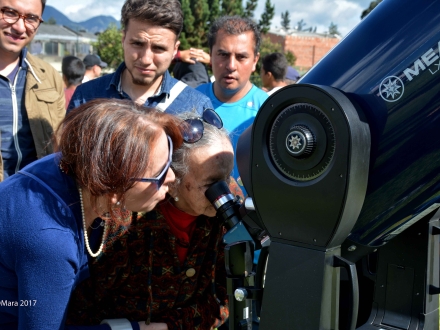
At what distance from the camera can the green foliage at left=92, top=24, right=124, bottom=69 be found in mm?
40956

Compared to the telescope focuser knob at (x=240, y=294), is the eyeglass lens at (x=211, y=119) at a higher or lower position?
higher

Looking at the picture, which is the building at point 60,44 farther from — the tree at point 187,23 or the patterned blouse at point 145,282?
the patterned blouse at point 145,282

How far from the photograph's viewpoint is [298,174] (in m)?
1.35

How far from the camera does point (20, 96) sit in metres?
2.83

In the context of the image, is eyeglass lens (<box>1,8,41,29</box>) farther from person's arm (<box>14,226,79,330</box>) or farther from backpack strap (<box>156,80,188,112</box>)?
person's arm (<box>14,226,79,330</box>)

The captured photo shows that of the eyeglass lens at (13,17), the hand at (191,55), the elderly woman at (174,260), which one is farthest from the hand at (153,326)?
the hand at (191,55)

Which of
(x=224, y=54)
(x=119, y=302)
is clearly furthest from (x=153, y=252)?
(x=224, y=54)

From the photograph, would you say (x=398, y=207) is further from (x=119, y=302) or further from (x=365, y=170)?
(x=119, y=302)

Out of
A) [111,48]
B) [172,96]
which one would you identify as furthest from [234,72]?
[111,48]

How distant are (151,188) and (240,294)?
43cm

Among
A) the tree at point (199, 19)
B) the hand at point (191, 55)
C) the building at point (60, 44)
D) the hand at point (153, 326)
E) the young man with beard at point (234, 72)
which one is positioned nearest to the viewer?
the hand at point (153, 326)

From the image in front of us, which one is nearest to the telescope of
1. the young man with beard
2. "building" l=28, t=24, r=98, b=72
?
the young man with beard

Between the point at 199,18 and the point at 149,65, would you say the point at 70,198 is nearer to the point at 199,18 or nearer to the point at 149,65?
the point at 149,65

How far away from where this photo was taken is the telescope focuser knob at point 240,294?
4.79 feet
